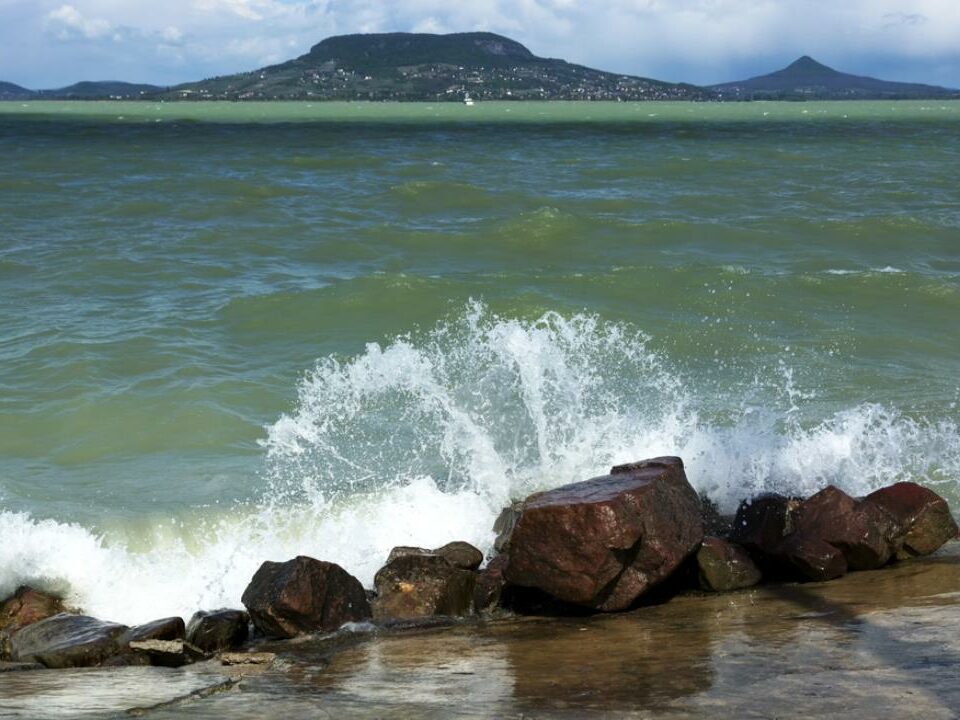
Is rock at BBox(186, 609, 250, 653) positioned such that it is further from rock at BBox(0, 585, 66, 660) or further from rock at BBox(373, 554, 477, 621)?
rock at BBox(0, 585, 66, 660)

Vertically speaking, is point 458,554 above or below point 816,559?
below

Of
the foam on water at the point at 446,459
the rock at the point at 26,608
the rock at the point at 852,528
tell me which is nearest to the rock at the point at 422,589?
the foam on water at the point at 446,459

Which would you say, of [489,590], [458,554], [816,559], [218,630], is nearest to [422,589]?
[489,590]

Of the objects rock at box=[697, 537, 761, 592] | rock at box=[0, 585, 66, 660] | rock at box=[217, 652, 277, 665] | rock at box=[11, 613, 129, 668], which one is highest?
rock at box=[697, 537, 761, 592]

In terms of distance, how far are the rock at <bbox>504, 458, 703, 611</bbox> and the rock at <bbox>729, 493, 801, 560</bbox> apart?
58cm

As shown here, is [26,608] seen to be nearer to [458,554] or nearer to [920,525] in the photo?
[458,554]

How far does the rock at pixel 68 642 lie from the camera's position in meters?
5.67

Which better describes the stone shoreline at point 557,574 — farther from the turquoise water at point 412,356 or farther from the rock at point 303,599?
the turquoise water at point 412,356

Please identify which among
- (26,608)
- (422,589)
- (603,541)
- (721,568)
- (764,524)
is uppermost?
(603,541)

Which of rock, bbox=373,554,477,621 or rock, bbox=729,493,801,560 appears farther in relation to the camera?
rock, bbox=729,493,801,560

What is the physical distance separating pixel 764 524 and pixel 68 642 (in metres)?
3.71

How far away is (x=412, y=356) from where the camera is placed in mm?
11703

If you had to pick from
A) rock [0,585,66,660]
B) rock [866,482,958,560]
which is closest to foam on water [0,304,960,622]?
rock [0,585,66,660]

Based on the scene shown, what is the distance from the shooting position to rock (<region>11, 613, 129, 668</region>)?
567 centimetres
